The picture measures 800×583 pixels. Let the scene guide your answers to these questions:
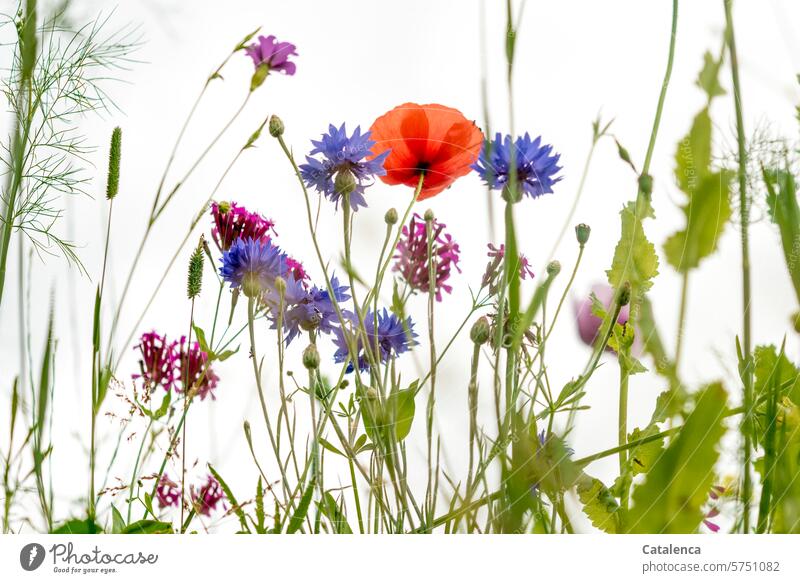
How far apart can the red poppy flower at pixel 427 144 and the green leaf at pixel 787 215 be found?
0.47ft

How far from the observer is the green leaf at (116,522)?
42cm

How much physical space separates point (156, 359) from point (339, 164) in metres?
0.15

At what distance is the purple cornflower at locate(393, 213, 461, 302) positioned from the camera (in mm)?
394

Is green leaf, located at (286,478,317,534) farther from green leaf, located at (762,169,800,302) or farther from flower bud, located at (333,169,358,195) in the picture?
green leaf, located at (762,169,800,302)

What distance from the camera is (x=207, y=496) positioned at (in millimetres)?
448

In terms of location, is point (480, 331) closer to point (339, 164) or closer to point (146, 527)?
point (339, 164)

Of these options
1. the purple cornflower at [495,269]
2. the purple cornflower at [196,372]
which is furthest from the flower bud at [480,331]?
the purple cornflower at [196,372]

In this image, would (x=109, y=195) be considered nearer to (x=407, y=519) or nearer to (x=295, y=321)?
(x=295, y=321)

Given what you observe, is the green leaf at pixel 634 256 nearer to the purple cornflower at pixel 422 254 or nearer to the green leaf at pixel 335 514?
the purple cornflower at pixel 422 254

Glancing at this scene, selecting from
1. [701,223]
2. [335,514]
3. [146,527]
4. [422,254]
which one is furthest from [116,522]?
[701,223]

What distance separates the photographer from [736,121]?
39cm

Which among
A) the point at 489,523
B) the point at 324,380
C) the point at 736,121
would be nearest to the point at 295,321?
the point at 324,380

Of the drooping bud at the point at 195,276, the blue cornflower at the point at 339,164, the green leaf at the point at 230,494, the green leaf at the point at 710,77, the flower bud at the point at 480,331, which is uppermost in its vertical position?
the green leaf at the point at 710,77

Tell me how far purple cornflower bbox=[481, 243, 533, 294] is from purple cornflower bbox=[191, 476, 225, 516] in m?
0.19
